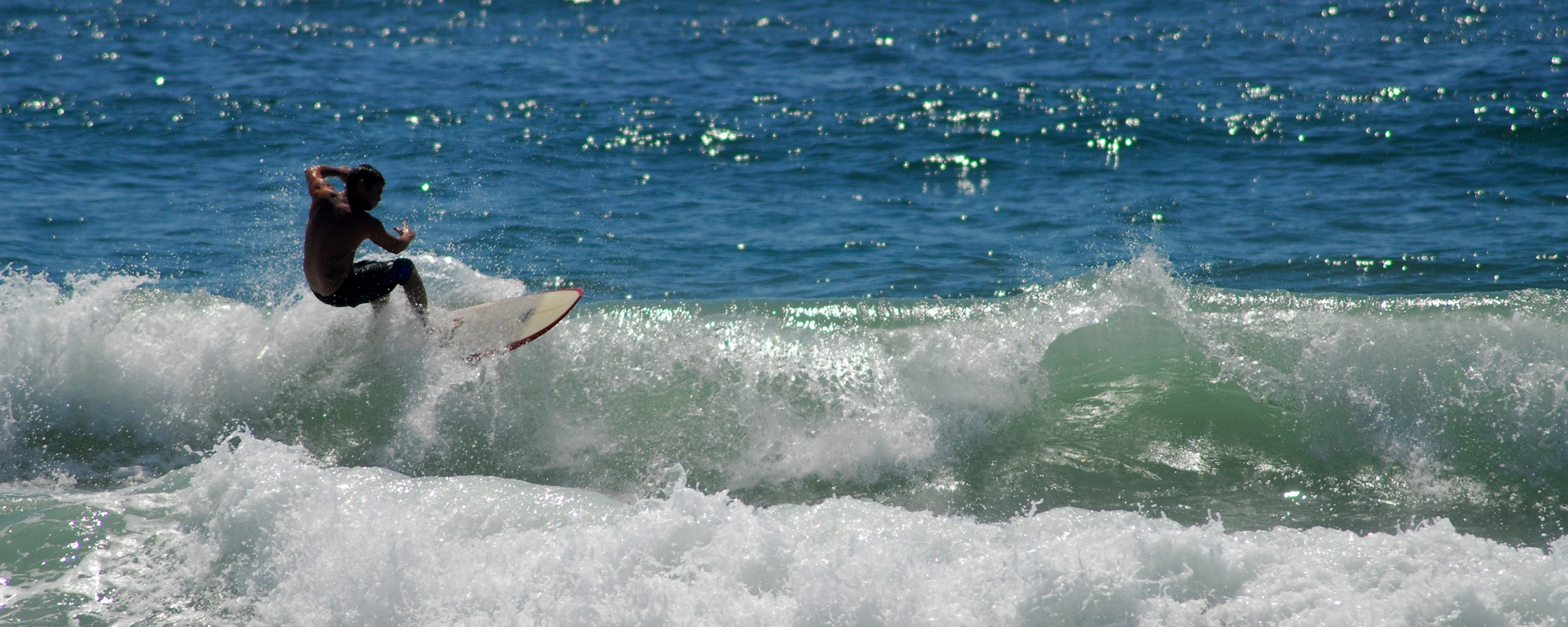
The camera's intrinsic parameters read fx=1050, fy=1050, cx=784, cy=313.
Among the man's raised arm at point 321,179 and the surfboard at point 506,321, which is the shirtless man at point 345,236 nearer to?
the man's raised arm at point 321,179

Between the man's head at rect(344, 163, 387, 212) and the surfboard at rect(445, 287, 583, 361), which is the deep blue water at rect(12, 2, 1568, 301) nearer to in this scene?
the surfboard at rect(445, 287, 583, 361)

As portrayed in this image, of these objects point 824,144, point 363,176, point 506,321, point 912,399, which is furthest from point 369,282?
point 824,144

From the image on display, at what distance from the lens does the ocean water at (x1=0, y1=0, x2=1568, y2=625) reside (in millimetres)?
4074

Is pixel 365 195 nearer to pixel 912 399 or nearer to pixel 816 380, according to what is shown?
pixel 816 380

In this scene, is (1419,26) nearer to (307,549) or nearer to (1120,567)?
(1120,567)

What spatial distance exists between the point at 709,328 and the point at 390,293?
1921mm

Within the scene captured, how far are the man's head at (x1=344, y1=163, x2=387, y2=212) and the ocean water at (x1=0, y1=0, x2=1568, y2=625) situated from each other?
2.59 ft

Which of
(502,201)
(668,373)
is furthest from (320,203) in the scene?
(502,201)

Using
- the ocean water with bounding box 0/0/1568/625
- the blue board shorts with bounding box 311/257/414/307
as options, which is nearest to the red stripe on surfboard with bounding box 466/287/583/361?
the ocean water with bounding box 0/0/1568/625

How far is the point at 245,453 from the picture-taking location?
4.82m

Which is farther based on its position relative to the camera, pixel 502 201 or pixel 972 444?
pixel 502 201

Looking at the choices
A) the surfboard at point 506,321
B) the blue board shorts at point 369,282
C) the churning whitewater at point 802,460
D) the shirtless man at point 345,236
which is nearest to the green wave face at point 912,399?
the churning whitewater at point 802,460

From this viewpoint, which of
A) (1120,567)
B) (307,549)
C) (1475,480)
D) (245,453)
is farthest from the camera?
(1475,480)

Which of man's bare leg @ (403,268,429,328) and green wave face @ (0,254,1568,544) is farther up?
man's bare leg @ (403,268,429,328)
